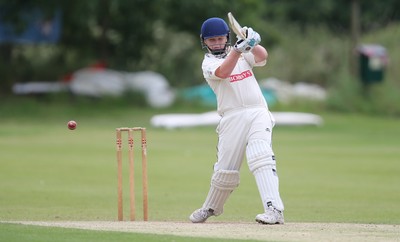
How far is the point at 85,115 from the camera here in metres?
31.4

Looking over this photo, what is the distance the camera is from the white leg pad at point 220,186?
9992 millimetres

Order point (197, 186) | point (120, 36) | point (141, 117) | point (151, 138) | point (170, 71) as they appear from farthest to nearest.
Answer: point (170, 71) < point (120, 36) < point (141, 117) < point (151, 138) < point (197, 186)

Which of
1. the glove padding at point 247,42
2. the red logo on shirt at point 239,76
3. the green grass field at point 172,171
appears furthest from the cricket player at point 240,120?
the green grass field at point 172,171

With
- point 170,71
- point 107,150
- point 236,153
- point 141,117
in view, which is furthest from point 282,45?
point 236,153

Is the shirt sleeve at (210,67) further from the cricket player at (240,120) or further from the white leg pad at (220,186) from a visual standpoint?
the white leg pad at (220,186)

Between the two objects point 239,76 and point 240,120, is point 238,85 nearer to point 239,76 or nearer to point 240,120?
point 239,76

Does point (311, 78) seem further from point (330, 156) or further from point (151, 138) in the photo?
point (330, 156)

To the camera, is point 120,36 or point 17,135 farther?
point 120,36

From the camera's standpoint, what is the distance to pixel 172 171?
60.0 ft

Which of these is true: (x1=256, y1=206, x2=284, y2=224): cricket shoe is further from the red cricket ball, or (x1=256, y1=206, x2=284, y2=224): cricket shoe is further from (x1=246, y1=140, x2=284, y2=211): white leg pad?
the red cricket ball

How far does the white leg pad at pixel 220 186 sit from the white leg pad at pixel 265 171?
1.14 feet

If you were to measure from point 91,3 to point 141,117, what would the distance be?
3.63m

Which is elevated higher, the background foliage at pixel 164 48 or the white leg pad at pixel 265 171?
the background foliage at pixel 164 48

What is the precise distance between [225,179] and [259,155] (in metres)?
0.51
